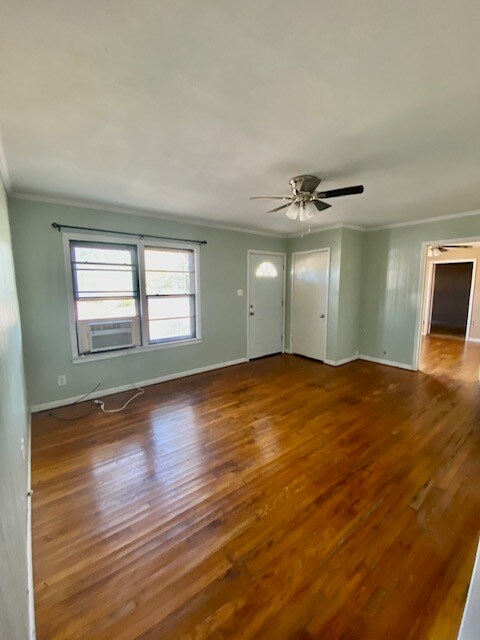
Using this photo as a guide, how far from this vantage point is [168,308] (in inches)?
167

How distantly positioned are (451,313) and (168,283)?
874 centimetres

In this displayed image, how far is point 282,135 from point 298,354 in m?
4.36

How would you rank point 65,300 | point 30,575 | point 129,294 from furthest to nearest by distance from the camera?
point 129,294 → point 65,300 → point 30,575

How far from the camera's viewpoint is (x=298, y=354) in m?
5.64

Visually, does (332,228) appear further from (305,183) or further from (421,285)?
(305,183)

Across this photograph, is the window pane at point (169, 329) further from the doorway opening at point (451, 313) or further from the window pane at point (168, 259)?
the doorway opening at point (451, 313)

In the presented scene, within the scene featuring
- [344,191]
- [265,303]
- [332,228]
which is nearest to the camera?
[344,191]

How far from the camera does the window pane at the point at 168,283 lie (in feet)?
13.1

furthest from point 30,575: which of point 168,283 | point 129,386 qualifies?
point 168,283

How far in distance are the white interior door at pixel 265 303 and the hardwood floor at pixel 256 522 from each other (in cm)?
222

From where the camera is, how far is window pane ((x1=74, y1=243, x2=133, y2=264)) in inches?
135

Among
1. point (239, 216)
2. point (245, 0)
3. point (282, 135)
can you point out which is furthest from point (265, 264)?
point (245, 0)

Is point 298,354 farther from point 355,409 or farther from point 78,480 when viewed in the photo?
point 78,480

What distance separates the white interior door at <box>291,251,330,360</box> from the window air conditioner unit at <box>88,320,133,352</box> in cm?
320
